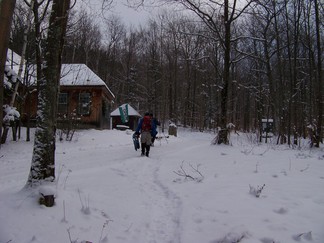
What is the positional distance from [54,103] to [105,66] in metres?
43.4

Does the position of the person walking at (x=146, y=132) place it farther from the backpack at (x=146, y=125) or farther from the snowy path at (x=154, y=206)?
the snowy path at (x=154, y=206)

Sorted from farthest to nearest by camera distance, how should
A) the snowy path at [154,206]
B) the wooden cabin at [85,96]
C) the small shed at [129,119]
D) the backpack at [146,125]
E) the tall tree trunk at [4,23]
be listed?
the small shed at [129,119]
the wooden cabin at [85,96]
the backpack at [146,125]
the snowy path at [154,206]
the tall tree trunk at [4,23]

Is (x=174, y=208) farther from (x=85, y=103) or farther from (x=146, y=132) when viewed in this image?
(x=85, y=103)

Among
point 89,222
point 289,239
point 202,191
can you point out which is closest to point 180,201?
point 202,191

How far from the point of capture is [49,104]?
5.09m

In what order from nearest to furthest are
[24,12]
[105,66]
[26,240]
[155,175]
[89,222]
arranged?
[26,240] → [89,222] → [155,175] → [24,12] → [105,66]

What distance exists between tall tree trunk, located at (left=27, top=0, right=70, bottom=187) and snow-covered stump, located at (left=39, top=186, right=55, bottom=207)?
1.37ft

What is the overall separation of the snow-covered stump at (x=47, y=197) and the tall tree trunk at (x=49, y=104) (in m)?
0.42

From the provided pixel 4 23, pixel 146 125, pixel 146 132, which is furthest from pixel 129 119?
pixel 4 23

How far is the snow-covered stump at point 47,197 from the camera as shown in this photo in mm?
4543

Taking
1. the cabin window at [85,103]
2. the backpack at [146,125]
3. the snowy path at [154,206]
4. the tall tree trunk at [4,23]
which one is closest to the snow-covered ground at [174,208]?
the snowy path at [154,206]

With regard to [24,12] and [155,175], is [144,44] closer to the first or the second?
[24,12]

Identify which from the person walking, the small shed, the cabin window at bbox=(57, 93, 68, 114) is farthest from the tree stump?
the small shed

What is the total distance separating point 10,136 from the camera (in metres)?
16.9
